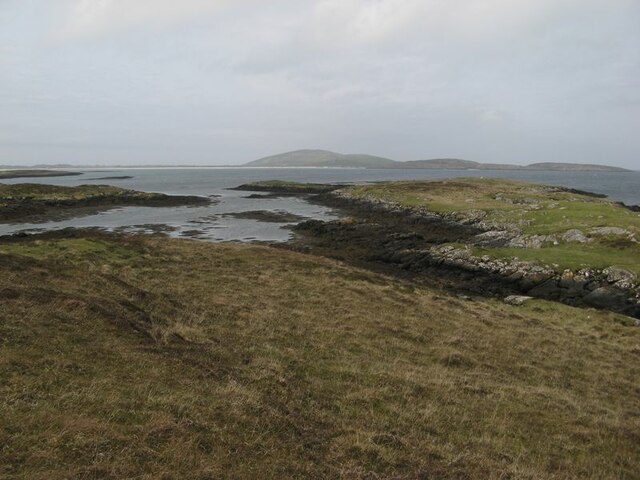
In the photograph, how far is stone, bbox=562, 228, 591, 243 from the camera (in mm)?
42944

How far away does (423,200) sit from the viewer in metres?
83.9

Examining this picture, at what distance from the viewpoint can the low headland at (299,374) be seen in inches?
370

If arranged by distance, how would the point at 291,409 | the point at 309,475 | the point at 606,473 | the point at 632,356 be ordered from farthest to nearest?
the point at 632,356, the point at 291,409, the point at 606,473, the point at 309,475

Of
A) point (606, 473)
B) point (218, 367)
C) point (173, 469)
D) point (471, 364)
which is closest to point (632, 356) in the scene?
point (471, 364)

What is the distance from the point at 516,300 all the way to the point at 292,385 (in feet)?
79.8

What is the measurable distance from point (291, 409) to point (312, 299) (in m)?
15.1

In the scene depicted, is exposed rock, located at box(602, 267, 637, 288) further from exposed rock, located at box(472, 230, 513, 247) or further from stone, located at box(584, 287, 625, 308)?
exposed rock, located at box(472, 230, 513, 247)

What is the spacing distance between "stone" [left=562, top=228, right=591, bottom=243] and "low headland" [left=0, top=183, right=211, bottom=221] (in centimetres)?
7845

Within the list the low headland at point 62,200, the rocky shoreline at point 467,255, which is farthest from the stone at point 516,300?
the low headland at point 62,200

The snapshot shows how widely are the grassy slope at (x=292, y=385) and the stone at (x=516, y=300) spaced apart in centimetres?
449

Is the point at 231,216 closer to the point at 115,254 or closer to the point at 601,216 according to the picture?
the point at 115,254

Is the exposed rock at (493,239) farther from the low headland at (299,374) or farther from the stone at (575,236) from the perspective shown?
the low headland at (299,374)

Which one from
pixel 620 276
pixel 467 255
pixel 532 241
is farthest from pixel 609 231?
pixel 467 255

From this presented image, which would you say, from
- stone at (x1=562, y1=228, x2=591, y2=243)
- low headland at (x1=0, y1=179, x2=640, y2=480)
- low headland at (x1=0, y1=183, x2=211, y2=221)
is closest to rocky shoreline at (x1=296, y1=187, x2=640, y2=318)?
stone at (x1=562, y1=228, x2=591, y2=243)
